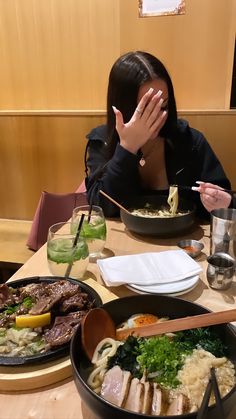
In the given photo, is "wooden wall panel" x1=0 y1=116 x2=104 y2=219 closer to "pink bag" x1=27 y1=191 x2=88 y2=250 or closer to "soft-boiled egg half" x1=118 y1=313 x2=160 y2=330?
"pink bag" x1=27 y1=191 x2=88 y2=250

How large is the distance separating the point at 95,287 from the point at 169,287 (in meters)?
0.22

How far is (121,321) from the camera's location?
35.4 inches

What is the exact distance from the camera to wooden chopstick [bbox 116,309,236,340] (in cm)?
77

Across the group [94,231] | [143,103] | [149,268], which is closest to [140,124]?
[143,103]

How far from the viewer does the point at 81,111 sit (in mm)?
2689

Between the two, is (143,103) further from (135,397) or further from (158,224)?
(135,397)

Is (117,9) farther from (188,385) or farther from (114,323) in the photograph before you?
(188,385)

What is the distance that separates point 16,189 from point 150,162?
4.89 feet

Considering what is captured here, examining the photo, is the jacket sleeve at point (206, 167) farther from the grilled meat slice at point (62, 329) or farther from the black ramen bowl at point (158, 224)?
the grilled meat slice at point (62, 329)

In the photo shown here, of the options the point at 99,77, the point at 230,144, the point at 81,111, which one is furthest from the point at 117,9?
the point at 230,144

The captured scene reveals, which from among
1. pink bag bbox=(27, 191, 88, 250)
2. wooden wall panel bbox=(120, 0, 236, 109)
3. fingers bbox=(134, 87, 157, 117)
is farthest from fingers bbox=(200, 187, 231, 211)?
wooden wall panel bbox=(120, 0, 236, 109)

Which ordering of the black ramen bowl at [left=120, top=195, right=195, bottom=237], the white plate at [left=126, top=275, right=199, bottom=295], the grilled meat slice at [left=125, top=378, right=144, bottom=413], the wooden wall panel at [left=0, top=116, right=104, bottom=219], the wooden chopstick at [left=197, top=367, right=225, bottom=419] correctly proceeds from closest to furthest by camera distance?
the wooden chopstick at [left=197, top=367, right=225, bottom=419]
the grilled meat slice at [left=125, top=378, right=144, bottom=413]
the white plate at [left=126, top=275, right=199, bottom=295]
the black ramen bowl at [left=120, top=195, right=195, bottom=237]
the wooden wall panel at [left=0, top=116, right=104, bottom=219]

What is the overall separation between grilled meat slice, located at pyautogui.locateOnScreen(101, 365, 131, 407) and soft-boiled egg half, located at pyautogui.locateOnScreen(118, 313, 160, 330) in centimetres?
15

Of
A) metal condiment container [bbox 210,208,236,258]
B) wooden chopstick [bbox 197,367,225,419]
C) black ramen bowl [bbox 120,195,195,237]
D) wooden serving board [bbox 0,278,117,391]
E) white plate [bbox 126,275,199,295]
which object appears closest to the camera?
wooden chopstick [bbox 197,367,225,419]
